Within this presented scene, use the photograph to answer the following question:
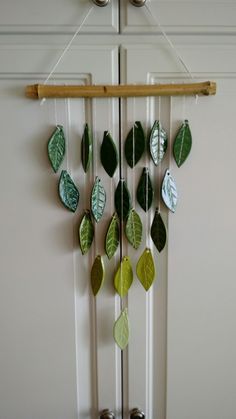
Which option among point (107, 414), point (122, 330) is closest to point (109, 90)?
point (122, 330)

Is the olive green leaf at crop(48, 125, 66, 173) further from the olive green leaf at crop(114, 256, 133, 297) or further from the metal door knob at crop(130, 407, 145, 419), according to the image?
the metal door knob at crop(130, 407, 145, 419)

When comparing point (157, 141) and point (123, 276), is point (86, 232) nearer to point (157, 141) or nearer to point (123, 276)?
point (123, 276)

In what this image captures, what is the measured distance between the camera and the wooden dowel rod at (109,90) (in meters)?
0.68

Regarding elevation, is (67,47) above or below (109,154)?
above

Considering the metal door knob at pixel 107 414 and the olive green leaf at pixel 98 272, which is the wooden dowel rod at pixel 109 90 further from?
the metal door knob at pixel 107 414

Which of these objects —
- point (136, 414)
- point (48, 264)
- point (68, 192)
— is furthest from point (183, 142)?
point (136, 414)

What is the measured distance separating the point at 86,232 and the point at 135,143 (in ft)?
0.73

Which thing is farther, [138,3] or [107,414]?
[107,414]

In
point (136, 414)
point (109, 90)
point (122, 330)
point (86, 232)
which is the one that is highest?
point (109, 90)

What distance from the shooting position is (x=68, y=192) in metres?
0.71

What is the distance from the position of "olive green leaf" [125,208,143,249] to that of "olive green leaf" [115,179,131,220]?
0.01 m

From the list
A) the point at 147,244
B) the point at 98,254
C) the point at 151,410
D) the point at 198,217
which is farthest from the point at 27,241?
the point at 151,410

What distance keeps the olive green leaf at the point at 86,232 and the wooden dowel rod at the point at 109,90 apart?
253 millimetres

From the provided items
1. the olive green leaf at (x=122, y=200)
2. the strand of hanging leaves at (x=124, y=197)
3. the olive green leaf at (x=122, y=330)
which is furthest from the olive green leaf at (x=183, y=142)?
the olive green leaf at (x=122, y=330)
